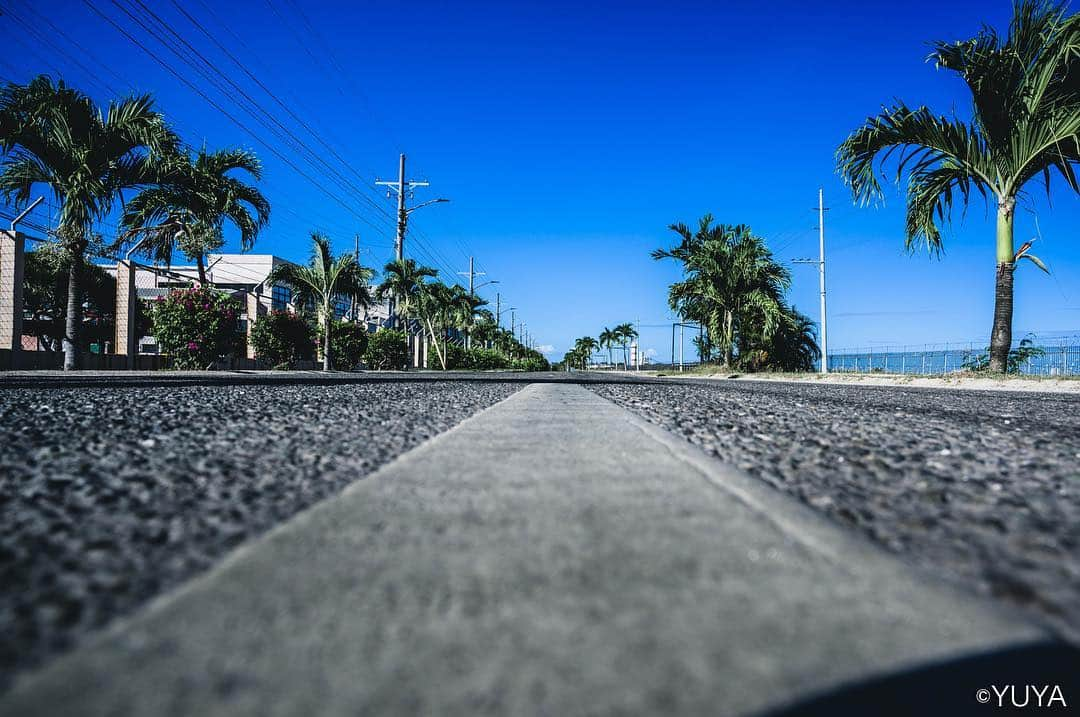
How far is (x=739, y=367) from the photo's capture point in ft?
82.5

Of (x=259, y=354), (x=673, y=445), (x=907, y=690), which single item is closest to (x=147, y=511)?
(x=907, y=690)

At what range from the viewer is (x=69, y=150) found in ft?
38.3

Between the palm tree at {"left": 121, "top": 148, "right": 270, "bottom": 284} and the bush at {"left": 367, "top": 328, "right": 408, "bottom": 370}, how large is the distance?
1271cm

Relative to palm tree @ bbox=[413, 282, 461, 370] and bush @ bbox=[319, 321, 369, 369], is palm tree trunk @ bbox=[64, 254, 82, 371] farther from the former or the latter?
palm tree @ bbox=[413, 282, 461, 370]

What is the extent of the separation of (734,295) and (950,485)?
22209mm

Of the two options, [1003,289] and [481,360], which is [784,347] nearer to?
[1003,289]

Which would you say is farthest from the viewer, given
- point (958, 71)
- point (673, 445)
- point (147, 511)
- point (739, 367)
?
point (739, 367)

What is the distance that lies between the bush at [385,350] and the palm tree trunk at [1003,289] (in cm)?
2504

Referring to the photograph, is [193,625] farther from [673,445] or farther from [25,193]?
[25,193]

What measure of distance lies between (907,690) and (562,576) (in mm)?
483

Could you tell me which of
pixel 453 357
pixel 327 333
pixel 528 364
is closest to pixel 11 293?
pixel 327 333

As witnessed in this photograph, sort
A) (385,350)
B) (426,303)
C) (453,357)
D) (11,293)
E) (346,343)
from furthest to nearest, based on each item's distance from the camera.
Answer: (453,357), (426,303), (385,350), (346,343), (11,293)

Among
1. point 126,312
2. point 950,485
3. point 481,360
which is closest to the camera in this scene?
point 950,485

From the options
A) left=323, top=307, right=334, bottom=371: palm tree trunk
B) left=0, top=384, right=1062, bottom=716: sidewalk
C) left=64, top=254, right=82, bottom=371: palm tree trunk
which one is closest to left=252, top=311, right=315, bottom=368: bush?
left=323, top=307, right=334, bottom=371: palm tree trunk
